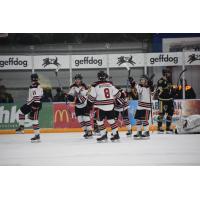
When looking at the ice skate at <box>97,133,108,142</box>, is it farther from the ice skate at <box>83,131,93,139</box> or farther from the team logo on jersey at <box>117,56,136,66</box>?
the team logo on jersey at <box>117,56,136,66</box>

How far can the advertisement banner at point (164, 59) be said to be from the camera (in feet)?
17.9

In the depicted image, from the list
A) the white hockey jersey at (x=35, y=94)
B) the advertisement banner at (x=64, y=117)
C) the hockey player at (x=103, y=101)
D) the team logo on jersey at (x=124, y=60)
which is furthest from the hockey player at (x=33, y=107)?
the team logo on jersey at (x=124, y=60)

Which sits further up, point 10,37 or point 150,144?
point 10,37

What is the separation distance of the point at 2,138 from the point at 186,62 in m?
2.28

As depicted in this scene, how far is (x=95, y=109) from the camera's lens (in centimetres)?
558

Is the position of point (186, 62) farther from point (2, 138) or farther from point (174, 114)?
point (2, 138)

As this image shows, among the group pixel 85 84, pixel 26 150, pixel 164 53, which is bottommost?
pixel 26 150

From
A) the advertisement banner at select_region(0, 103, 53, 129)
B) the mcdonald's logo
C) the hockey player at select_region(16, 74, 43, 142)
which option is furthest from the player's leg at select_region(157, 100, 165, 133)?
the hockey player at select_region(16, 74, 43, 142)

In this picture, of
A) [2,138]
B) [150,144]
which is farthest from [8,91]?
[150,144]

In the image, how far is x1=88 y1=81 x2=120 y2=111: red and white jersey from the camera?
217 inches

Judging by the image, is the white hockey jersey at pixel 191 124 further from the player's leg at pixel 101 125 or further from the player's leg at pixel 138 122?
the player's leg at pixel 101 125

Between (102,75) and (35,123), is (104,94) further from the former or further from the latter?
(35,123)

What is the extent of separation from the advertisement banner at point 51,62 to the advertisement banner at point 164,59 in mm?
952

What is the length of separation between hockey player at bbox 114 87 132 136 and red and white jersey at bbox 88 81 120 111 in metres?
0.05
